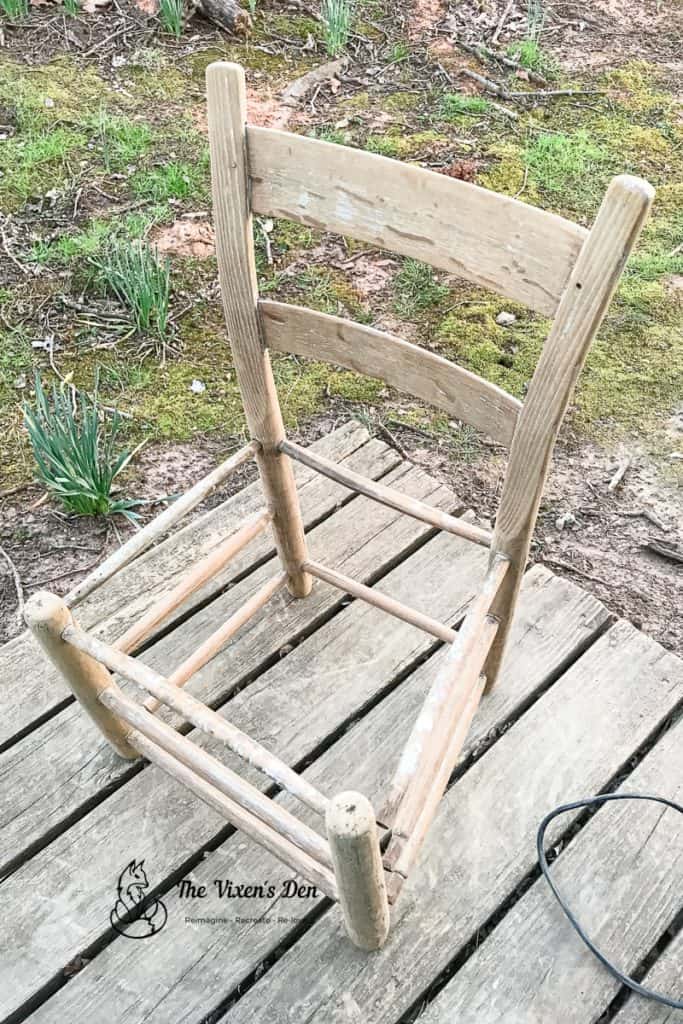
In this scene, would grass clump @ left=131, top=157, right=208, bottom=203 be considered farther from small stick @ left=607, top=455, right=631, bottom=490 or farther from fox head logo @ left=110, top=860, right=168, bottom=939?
fox head logo @ left=110, top=860, right=168, bottom=939

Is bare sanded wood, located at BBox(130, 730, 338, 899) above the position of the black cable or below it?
above

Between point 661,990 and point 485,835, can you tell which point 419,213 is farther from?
point 661,990

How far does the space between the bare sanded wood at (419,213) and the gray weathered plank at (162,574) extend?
0.76 meters

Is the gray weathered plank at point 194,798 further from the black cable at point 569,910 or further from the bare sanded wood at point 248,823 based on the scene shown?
the black cable at point 569,910

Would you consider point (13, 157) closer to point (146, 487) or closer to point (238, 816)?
point (146, 487)

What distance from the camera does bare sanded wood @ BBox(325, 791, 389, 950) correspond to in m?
0.84

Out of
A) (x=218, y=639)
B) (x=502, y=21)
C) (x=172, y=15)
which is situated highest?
(x=172, y=15)

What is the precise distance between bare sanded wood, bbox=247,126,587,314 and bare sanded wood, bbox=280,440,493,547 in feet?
1.25

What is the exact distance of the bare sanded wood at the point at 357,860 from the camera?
84 centimetres

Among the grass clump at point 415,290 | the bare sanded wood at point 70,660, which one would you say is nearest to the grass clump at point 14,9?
the grass clump at point 415,290

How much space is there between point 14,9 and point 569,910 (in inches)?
146

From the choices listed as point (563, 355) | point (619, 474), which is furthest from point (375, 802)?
point (619, 474)

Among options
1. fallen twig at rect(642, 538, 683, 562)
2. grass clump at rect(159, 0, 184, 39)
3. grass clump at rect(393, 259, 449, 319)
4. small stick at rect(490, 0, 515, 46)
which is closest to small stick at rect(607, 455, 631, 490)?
fallen twig at rect(642, 538, 683, 562)

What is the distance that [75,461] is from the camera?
1.83 meters
